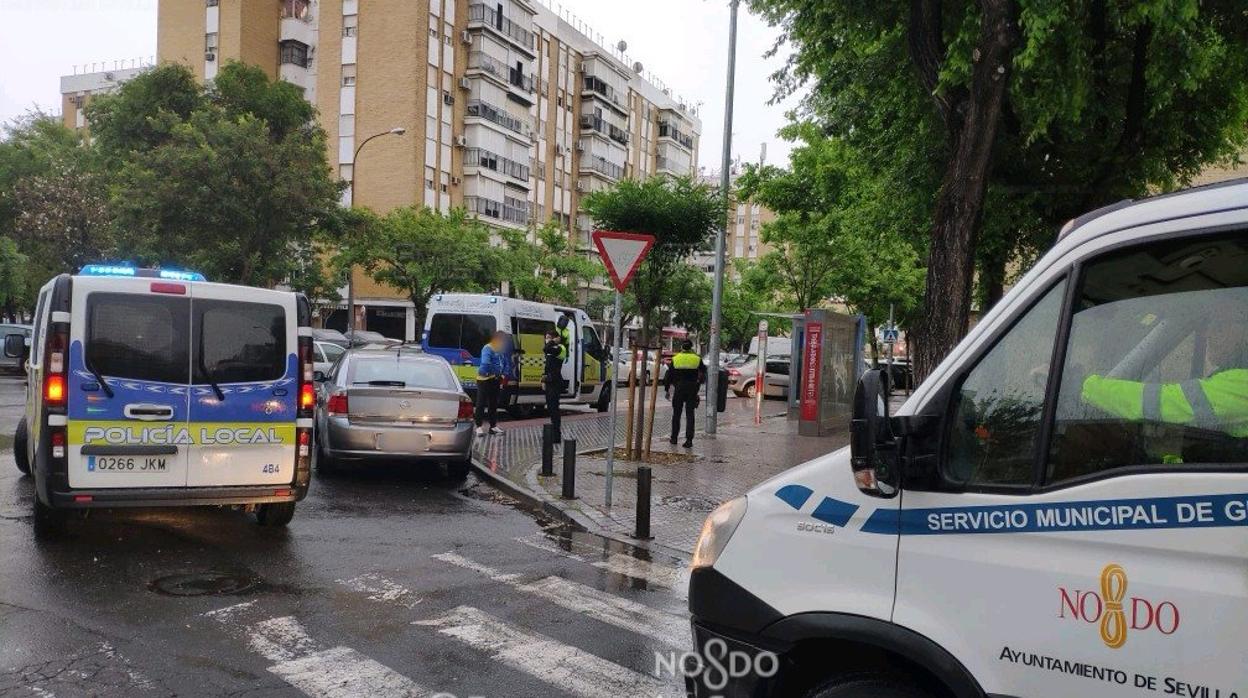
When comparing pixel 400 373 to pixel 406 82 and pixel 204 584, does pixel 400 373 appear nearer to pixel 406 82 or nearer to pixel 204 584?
pixel 204 584

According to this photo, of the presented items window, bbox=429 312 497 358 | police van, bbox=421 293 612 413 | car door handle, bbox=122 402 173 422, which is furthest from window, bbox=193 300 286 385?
window, bbox=429 312 497 358

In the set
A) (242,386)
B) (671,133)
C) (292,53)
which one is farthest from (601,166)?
(242,386)

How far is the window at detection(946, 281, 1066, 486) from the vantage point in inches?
102

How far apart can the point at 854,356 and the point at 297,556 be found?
1732cm

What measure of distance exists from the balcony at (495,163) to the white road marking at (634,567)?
4686 centimetres

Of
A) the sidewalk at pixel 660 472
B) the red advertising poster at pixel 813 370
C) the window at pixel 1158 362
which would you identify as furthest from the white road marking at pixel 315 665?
the red advertising poster at pixel 813 370

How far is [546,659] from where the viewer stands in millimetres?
4957

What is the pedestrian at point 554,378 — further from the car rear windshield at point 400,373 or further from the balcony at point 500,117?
the balcony at point 500,117

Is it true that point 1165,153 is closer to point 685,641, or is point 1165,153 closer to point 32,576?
point 685,641

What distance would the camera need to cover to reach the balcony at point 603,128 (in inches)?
2586

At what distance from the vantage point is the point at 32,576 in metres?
6.06

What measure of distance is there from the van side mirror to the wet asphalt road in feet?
7.62

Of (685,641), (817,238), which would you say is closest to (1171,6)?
(685,641)

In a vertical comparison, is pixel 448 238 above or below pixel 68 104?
below
